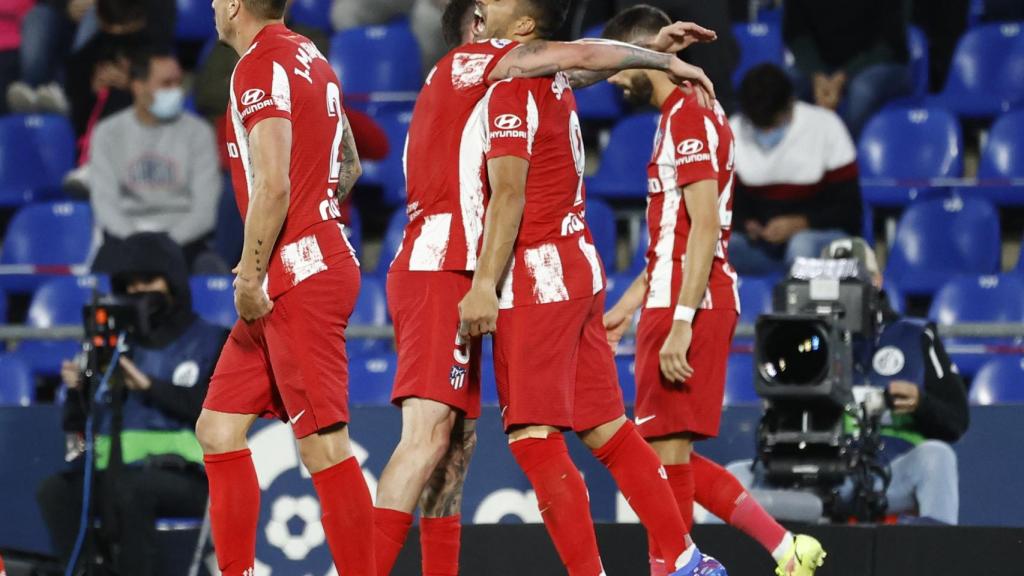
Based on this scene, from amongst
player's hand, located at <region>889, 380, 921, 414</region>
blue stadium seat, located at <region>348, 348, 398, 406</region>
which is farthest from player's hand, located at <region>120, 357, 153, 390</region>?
player's hand, located at <region>889, 380, 921, 414</region>

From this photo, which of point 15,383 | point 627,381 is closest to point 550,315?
point 627,381

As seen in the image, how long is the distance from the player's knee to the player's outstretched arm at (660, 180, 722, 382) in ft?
4.85

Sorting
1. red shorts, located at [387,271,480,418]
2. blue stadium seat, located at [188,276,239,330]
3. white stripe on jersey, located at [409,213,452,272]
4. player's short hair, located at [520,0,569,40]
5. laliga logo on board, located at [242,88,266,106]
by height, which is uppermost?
player's short hair, located at [520,0,569,40]

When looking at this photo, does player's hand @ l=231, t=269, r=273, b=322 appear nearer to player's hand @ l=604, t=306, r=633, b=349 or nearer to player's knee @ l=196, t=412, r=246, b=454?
player's knee @ l=196, t=412, r=246, b=454

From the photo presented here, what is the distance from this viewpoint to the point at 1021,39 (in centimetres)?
976

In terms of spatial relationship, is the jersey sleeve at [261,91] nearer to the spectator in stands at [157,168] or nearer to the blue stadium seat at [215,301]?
the blue stadium seat at [215,301]

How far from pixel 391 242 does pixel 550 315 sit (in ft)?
13.9

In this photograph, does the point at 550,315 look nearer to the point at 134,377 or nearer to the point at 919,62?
the point at 134,377

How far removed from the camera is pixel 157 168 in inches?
380

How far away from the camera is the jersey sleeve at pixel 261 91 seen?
4.87 meters

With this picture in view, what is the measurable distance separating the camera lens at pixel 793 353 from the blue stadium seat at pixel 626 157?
10.3 feet

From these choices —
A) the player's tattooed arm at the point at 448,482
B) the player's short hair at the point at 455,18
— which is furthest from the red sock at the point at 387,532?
the player's short hair at the point at 455,18

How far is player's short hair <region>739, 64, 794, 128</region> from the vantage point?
893cm

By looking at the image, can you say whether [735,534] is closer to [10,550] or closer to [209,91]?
[10,550]
